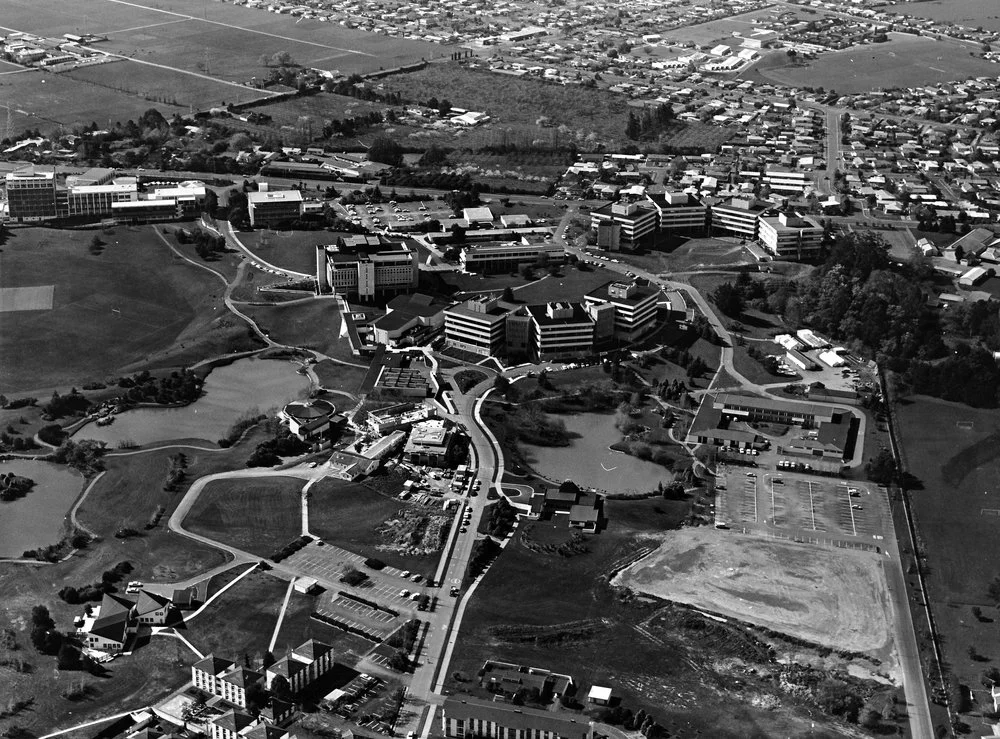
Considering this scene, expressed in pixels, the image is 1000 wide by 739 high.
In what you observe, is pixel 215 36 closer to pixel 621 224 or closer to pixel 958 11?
pixel 621 224

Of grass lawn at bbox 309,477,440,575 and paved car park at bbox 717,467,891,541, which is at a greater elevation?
grass lawn at bbox 309,477,440,575

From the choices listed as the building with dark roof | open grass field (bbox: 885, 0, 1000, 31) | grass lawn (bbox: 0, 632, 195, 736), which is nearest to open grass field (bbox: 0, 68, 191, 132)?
grass lawn (bbox: 0, 632, 195, 736)

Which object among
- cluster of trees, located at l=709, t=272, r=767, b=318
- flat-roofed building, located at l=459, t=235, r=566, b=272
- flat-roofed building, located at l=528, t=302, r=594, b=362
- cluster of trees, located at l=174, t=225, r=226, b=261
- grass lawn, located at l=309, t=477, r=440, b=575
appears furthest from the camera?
cluster of trees, located at l=174, t=225, r=226, b=261

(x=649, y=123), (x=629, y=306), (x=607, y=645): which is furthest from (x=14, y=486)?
(x=649, y=123)

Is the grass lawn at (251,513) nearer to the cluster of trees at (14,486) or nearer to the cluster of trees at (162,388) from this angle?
the cluster of trees at (14,486)

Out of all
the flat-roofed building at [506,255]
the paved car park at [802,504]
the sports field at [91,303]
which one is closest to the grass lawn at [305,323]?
the sports field at [91,303]

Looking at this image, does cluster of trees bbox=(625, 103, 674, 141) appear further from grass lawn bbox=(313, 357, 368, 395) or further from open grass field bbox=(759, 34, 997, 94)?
grass lawn bbox=(313, 357, 368, 395)

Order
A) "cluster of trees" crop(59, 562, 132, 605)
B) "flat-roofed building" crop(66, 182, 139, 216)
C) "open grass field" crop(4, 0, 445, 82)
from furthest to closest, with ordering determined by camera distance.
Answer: "open grass field" crop(4, 0, 445, 82) < "flat-roofed building" crop(66, 182, 139, 216) < "cluster of trees" crop(59, 562, 132, 605)
